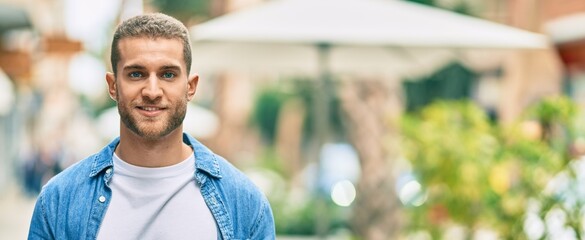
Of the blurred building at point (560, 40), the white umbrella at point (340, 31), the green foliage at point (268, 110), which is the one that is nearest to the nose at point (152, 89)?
the white umbrella at point (340, 31)

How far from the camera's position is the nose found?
8.95 ft

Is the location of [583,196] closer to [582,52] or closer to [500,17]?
[582,52]

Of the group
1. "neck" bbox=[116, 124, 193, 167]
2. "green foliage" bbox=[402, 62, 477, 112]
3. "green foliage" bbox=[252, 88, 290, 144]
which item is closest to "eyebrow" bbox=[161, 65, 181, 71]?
"neck" bbox=[116, 124, 193, 167]

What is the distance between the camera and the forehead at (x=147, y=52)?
2736 mm

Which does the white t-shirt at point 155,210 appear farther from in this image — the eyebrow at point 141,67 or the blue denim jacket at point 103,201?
the eyebrow at point 141,67

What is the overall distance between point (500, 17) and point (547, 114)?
121 ft

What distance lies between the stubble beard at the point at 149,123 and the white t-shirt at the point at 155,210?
0.09m

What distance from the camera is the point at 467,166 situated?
9.56 m

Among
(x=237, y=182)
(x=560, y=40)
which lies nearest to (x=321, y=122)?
(x=237, y=182)

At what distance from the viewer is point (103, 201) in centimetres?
279

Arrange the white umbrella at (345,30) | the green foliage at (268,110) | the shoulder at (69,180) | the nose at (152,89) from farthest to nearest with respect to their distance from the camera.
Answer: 1. the green foliage at (268,110)
2. the white umbrella at (345,30)
3. the shoulder at (69,180)
4. the nose at (152,89)

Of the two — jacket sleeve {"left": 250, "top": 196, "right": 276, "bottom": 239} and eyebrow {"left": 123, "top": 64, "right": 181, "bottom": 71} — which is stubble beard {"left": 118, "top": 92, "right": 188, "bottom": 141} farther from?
jacket sleeve {"left": 250, "top": 196, "right": 276, "bottom": 239}

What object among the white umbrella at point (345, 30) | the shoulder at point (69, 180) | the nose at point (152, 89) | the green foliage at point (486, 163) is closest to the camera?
the nose at point (152, 89)

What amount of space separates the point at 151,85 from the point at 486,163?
7069 mm
